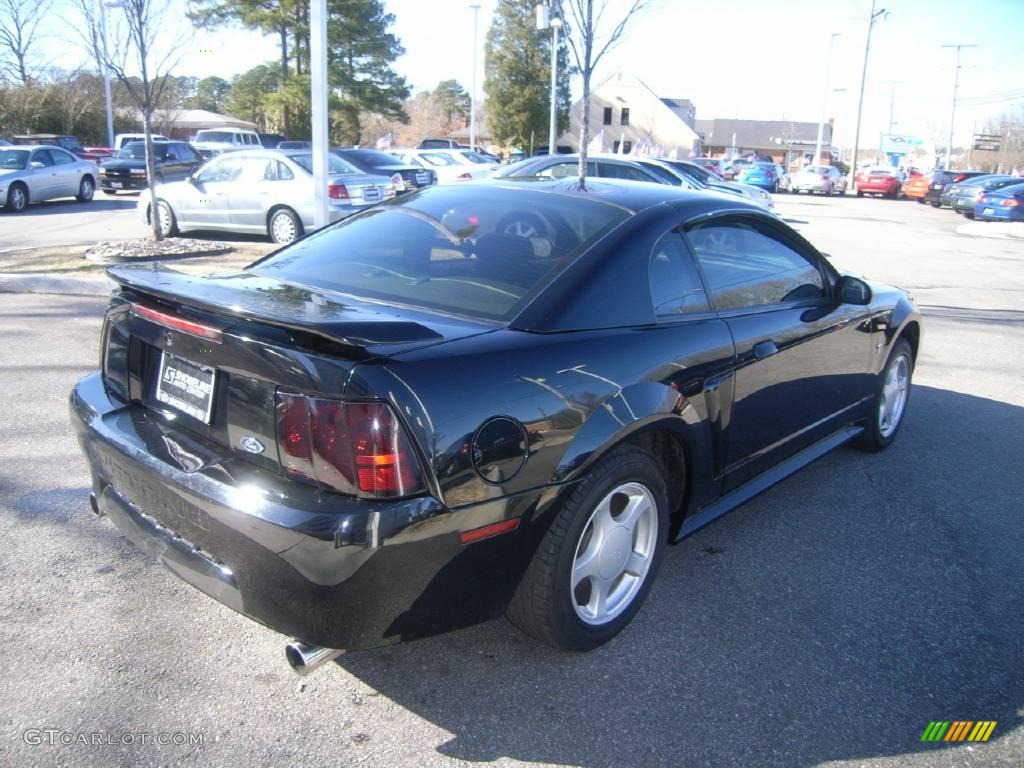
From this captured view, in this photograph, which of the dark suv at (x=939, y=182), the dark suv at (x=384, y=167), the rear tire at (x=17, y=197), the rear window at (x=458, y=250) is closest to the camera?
the rear window at (x=458, y=250)

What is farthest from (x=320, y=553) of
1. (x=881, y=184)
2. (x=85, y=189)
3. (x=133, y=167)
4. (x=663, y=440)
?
(x=881, y=184)

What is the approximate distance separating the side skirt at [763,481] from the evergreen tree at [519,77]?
53804 mm

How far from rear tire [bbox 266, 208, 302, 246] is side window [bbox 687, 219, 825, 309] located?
9.34 m

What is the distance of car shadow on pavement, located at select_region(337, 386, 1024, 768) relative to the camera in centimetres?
247

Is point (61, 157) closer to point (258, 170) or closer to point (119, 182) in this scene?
point (119, 182)

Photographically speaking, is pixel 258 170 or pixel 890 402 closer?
pixel 890 402

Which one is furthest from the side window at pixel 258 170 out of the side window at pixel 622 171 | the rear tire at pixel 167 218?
the side window at pixel 622 171

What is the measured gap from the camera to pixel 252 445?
2381 mm

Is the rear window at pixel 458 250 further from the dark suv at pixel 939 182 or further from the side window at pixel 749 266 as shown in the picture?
the dark suv at pixel 939 182

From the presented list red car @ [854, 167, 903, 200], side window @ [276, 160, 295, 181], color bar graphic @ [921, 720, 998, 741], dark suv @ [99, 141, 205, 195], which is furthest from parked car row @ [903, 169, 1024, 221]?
color bar graphic @ [921, 720, 998, 741]

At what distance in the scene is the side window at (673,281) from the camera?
3109 millimetres

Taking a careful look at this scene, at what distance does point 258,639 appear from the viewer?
9.48 ft

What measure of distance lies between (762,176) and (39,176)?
28312 mm

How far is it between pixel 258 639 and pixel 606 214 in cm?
202
